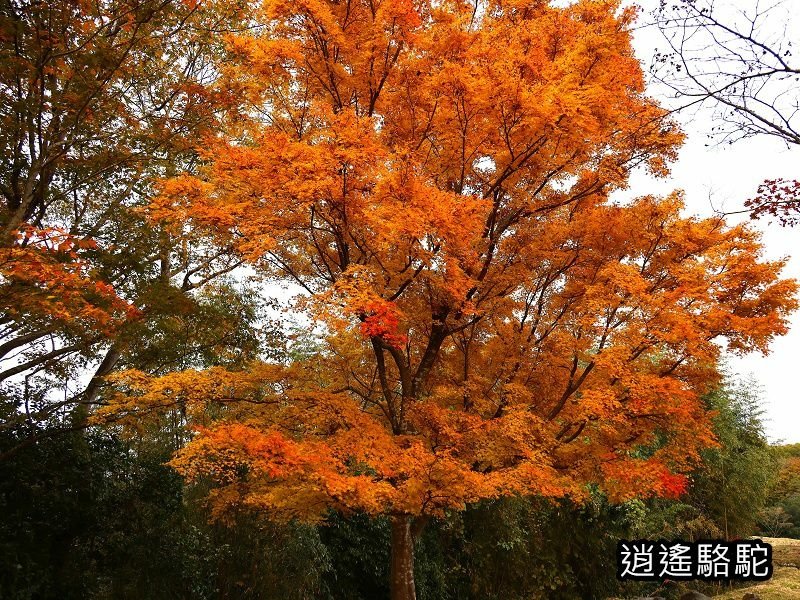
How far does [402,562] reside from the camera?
7.09m

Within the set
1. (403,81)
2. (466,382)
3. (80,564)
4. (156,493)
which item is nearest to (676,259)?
(466,382)

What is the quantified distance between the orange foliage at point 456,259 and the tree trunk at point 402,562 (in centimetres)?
51

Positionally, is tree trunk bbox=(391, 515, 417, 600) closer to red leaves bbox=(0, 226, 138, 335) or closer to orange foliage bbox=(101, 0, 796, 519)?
orange foliage bbox=(101, 0, 796, 519)

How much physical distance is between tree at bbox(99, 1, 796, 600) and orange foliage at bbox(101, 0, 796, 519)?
37mm

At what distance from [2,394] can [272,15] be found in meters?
5.56

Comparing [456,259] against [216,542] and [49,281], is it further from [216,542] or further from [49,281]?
[216,542]

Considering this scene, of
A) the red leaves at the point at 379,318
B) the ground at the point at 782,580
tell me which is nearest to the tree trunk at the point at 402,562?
the red leaves at the point at 379,318

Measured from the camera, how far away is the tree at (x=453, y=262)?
18.3 ft

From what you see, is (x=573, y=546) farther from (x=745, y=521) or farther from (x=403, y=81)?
(x=403, y=81)

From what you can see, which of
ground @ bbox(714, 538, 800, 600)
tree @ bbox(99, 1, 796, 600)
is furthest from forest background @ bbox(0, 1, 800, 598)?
ground @ bbox(714, 538, 800, 600)

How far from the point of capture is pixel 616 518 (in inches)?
514

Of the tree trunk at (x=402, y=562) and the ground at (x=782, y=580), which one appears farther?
the ground at (x=782, y=580)

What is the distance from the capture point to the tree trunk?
22.9 ft

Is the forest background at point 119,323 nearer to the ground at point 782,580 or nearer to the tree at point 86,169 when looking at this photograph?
the tree at point 86,169
